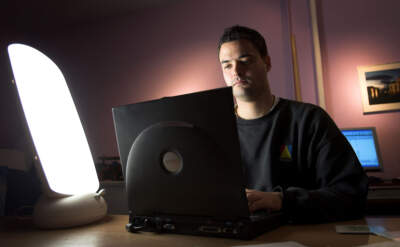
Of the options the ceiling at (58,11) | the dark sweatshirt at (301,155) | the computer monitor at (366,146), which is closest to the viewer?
the dark sweatshirt at (301,155)

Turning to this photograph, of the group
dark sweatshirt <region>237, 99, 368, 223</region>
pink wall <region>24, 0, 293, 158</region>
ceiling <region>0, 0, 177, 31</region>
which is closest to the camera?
dark sweatshirt <region>237, 99, 368, 223</region>

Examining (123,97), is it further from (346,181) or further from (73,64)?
(346,181)

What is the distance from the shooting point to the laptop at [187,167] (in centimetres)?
60

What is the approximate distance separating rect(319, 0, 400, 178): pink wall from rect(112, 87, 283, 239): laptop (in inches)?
83.1

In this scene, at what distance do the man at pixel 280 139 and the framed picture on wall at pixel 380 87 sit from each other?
5.10 feet

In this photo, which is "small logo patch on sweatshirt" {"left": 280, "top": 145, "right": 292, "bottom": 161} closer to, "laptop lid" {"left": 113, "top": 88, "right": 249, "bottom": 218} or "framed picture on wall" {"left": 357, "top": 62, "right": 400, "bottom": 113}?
"laptop lid" {"left": 113, "top": 88, "right": 249, "bottom": 218}

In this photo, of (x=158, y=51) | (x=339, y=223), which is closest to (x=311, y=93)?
(x=158, y=51)

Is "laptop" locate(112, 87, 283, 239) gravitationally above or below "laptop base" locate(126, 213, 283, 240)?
above

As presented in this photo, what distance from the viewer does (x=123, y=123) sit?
750mm

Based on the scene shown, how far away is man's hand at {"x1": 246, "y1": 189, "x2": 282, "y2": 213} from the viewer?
2.48 ft

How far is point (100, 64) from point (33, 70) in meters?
2.72

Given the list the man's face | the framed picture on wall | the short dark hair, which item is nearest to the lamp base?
the man's face

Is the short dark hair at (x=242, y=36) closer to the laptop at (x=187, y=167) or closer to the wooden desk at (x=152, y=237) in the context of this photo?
the laptop at (x=187, y=167)

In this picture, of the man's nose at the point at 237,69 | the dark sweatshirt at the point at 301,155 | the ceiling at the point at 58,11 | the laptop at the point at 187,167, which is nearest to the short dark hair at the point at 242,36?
the man's nose at the point at 237,69
